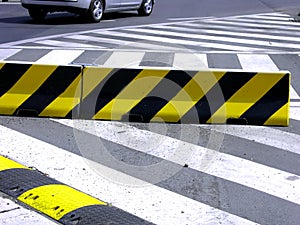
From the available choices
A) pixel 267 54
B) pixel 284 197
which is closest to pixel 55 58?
pixel 267 54

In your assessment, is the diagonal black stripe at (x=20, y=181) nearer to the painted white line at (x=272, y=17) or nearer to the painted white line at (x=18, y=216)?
the painted white line at (x=18, y=216)

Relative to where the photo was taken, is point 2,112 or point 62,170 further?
point 2,112

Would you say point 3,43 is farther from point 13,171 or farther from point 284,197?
point 284,197

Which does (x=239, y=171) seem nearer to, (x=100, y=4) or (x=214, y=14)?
(x=100, y=4)

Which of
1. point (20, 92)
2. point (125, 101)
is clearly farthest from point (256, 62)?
point (20, 92)

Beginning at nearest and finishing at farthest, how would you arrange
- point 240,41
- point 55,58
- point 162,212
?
point 162,212
point 55,58
point 240,41

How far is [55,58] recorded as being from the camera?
11.8 metres

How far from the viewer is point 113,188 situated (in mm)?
5508

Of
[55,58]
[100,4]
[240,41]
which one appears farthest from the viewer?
[100,4]

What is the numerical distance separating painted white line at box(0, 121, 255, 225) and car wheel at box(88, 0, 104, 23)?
11.5 metres

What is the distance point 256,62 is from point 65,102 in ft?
16.4

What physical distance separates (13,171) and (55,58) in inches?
246

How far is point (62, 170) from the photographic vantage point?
5.86 m

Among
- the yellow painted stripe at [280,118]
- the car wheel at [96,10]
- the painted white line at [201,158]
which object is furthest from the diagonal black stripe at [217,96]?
the car wheel at [96,10]
